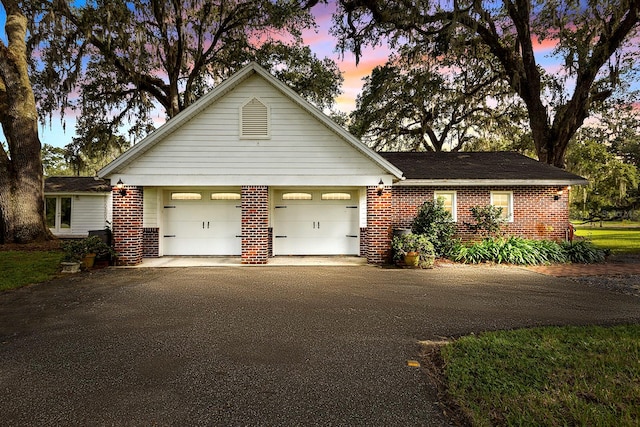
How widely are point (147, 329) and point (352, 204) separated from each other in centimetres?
805

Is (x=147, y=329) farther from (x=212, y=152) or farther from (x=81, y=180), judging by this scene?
(x=81, y=180)

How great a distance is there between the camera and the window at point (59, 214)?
18594 mm

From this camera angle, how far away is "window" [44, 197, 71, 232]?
18.6 meters

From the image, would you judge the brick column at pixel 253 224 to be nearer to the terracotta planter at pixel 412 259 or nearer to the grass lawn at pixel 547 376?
the terracotta planter at pixel 412 259

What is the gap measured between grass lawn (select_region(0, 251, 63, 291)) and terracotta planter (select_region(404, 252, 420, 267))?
8.87 meters

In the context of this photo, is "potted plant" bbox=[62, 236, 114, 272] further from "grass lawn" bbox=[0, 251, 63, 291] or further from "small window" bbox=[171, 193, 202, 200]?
"small window" bbox=[171, 193, 202, 200]

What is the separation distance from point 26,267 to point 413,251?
10.3 meters

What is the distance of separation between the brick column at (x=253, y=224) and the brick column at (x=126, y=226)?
10.1 feet

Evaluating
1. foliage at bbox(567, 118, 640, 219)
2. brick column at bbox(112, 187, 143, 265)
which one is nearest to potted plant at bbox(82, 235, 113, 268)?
brick column at bbox(112, 187, 143, 265)

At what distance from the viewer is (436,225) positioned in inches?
425

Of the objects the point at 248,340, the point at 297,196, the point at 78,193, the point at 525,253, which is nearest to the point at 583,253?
the point at 525,253

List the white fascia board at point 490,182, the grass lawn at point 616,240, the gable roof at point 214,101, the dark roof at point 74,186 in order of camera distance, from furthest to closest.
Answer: the dark roof at point 74,186
the grass lawn at point 616,240
the white fascia board at point 490,182
the gable roof at point 214,101

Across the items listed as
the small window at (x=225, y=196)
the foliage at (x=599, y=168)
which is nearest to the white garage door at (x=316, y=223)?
the small window at (x=225, y=196)

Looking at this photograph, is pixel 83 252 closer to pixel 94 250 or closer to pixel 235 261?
pixel 94 250
